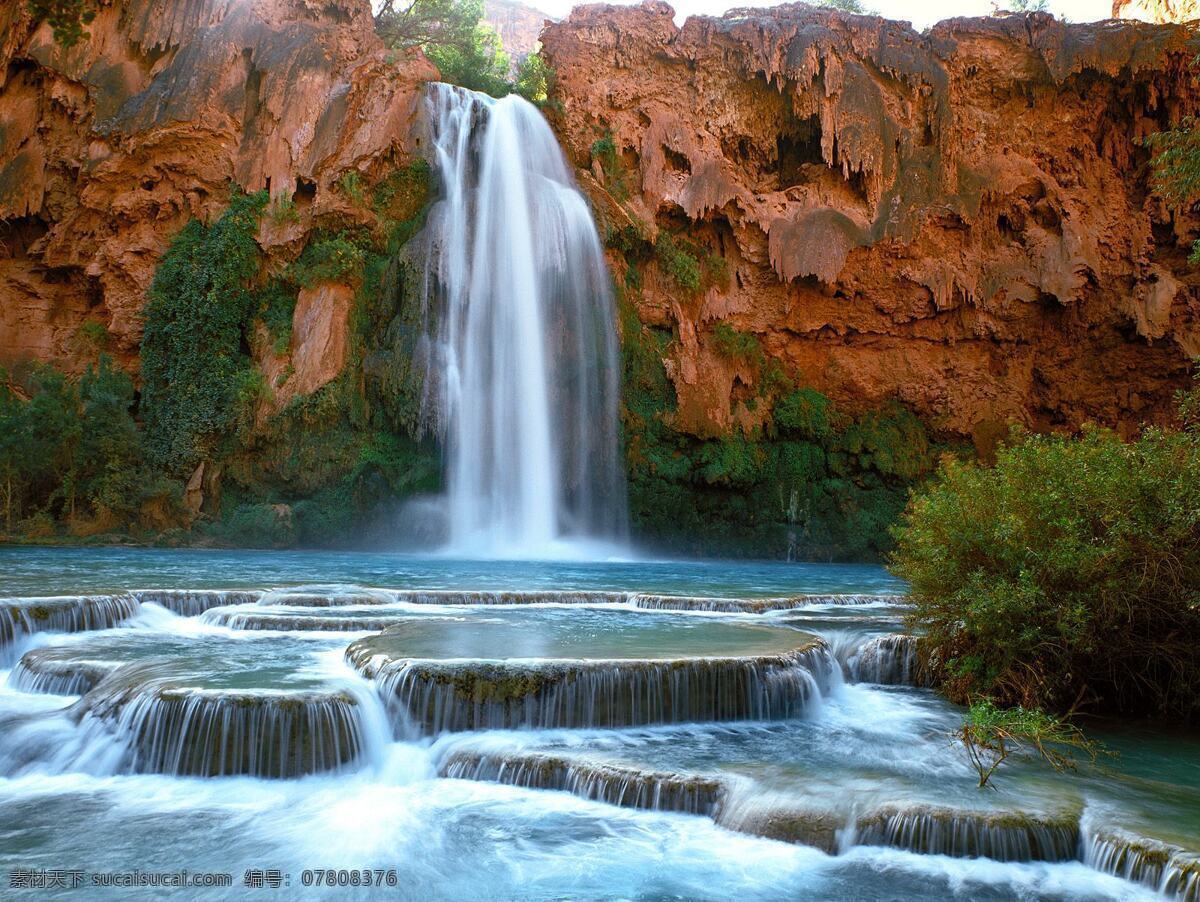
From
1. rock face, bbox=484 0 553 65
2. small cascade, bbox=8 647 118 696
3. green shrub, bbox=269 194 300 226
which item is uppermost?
rock face, bbox=484 0 553 65

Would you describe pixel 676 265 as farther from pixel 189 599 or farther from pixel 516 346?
pixel 189 599

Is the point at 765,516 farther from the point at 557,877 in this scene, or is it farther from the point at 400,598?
the point at 557,877

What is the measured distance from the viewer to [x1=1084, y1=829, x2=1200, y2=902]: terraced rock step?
4.60 metres

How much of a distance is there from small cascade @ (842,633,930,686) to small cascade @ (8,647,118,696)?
747 cm

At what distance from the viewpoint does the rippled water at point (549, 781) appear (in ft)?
16.8

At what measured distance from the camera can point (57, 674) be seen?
310 inches

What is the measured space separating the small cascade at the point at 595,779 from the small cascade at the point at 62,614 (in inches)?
225

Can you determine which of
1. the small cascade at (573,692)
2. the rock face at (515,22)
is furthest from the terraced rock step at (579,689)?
the rock face at (515,22)

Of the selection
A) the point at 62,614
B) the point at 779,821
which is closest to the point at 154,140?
the point at 62,614

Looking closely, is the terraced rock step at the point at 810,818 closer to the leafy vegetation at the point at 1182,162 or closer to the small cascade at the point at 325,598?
the leafy vegetation at the point at 1182,162

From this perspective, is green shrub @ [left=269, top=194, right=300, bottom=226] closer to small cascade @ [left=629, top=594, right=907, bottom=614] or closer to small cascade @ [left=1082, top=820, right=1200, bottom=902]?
small cascade @ [left=629, top=594, right=907, bottom=614]

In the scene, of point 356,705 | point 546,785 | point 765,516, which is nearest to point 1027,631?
point 546,785

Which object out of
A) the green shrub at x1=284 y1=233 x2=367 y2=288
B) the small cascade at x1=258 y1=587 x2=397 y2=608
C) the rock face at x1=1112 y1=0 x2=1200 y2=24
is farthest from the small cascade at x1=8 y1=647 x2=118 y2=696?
the rock face at x1=1112 y1=0 x2=1200 y2=24

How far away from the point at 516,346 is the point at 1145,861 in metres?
23.1
